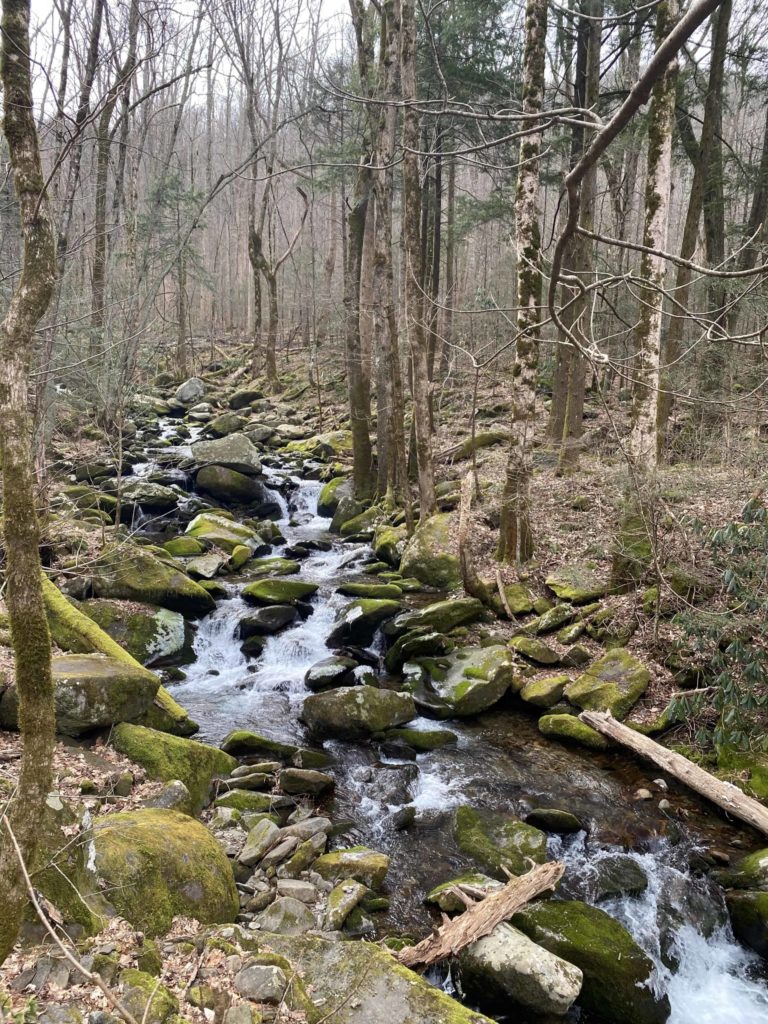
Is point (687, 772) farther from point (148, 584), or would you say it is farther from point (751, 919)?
point (148, 584)

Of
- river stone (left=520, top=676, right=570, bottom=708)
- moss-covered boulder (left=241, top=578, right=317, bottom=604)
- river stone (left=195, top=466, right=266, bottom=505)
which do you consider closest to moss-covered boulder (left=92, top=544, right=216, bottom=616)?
moss-covered boulder (left=241, top=578, right=317, bottom=604)

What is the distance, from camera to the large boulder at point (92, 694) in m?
5.74

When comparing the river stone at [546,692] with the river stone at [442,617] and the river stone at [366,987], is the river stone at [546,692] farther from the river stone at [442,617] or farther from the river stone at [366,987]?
the river stone at [366,987]

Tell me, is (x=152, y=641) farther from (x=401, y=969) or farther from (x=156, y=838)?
(x=401, y=969)

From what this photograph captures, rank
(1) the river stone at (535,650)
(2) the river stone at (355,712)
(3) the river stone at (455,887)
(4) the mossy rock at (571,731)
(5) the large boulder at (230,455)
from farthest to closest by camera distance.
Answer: (5) the large boulder at (230,455) → (1) the river stone at (535,650) → (2) the river stone at (355,712) → (4) the mossy rock at (571,731) → (3) the river stone at (455,887)

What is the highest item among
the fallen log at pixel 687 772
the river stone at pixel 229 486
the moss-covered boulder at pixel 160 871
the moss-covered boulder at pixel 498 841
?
the river stone at pixel 229 486

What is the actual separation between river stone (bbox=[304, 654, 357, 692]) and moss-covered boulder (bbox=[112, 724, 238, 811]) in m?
2.54

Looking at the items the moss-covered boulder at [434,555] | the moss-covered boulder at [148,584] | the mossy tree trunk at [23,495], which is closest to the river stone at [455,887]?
the mossy tree trunk at [23,495]

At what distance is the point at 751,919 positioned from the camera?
492 centimetres

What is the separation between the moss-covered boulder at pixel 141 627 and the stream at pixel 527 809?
0.41 meters

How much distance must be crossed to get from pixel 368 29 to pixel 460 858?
1745cm

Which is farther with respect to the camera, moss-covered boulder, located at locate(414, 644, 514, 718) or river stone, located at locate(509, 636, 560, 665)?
river stone, located at locate(509, 636, 560, 665)

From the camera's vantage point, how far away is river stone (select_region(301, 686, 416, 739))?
759cm

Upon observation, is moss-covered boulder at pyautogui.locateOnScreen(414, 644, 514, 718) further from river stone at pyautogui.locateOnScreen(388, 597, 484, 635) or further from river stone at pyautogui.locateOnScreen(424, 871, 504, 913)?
river stone at pyautogui.locateOnScreen(424, 871, 504, 913)
